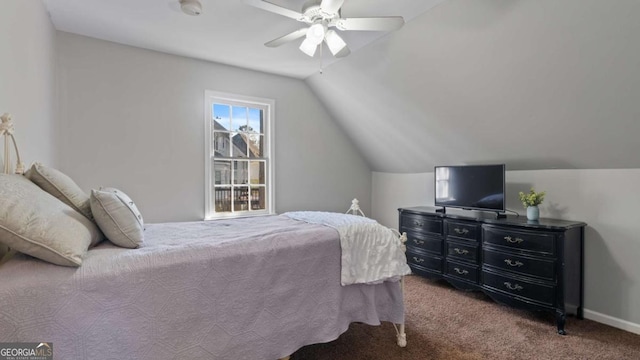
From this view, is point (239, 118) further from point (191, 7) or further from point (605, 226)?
point (605, 226)

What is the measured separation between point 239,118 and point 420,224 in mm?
2627

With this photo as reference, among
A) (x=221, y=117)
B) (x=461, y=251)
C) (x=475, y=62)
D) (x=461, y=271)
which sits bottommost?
(x=461, y=271)

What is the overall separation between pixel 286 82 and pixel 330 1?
243cm

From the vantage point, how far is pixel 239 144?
4055 mm

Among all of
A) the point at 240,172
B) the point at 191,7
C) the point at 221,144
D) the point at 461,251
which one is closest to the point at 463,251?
the point at 461,251

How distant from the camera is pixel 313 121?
4516 mm

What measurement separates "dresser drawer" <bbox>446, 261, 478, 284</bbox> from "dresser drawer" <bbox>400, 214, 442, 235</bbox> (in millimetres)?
370

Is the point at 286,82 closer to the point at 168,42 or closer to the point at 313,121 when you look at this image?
the point at 313,121

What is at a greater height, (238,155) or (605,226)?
(238,155)

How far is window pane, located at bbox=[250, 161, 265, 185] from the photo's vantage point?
13.7ft

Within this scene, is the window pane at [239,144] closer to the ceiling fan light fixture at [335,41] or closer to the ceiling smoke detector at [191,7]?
the ceiling smoke detector at [191,7]

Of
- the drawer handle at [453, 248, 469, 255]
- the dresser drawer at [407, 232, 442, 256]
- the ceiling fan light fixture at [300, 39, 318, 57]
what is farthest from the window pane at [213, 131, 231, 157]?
the drawer handle at [453, 248, 469, 255]

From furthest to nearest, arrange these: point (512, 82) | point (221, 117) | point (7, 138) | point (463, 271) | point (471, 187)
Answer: point (221, 117), point (471, 187), point (463, 271), point (512, 82), point (7, 138)

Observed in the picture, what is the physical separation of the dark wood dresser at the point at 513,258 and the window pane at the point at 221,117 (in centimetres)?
269
